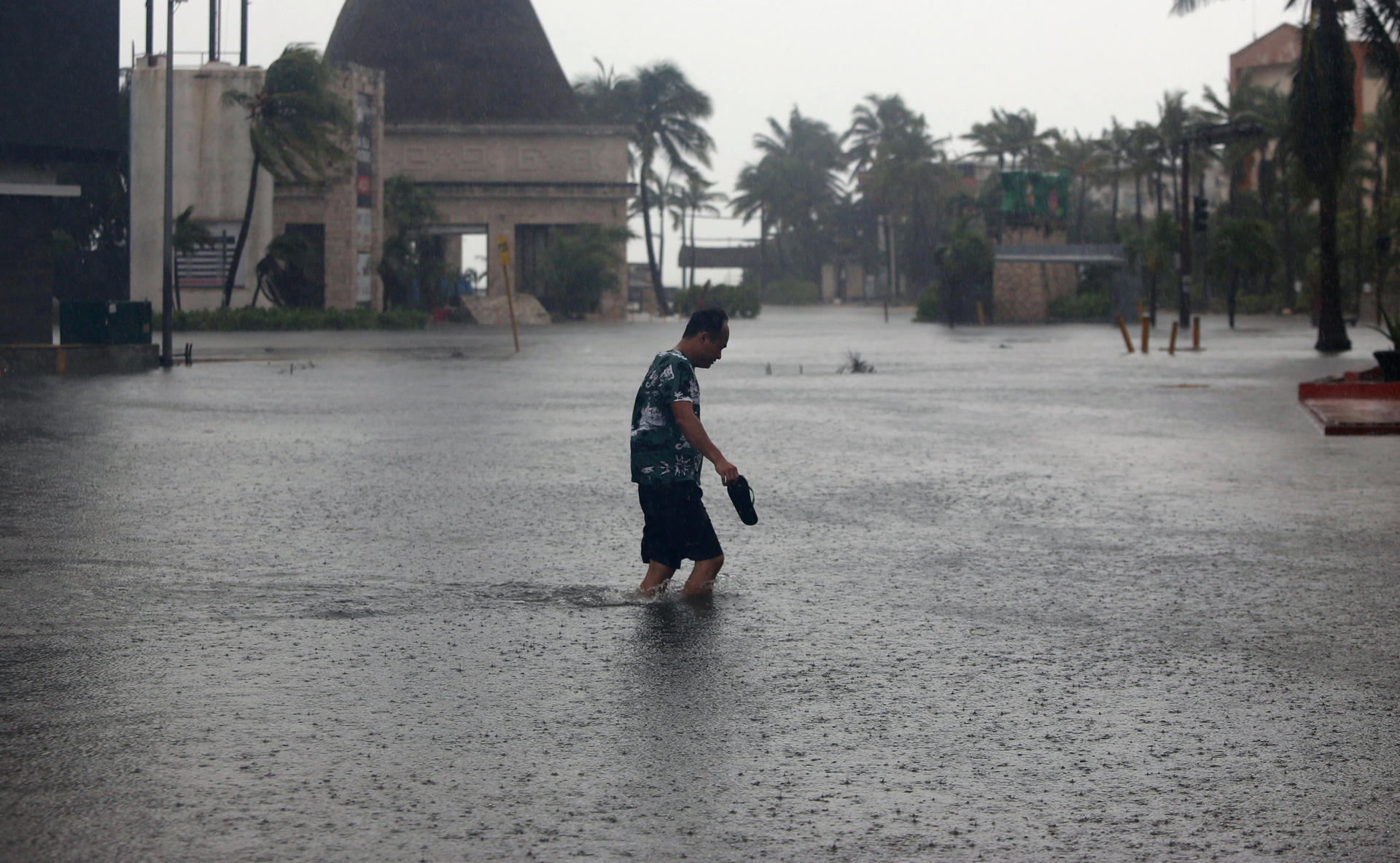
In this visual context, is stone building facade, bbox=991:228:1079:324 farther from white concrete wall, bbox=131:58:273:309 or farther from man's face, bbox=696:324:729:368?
man's face, bbox=696:324:729:368

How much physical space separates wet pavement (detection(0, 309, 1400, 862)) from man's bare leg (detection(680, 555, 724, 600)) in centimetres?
12

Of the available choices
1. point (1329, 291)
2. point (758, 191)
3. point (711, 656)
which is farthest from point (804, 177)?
point (711, 656)

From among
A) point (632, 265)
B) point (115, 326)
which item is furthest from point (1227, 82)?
point (115, 326)

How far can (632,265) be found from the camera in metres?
142

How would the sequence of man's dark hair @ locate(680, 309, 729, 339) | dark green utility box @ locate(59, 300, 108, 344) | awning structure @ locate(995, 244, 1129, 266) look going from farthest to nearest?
awning structure @ locate(995, 244, 1129, 266) → dark green utility box @ locate(59, 300, 108, 344) → man's dark hair @ locate(680, 309, 729, 339)

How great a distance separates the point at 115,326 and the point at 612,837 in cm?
2884

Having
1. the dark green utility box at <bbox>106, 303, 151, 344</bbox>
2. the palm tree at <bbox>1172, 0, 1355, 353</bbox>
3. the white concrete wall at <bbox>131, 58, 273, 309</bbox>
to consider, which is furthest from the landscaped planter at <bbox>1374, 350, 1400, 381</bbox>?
the white concrete wall at <bbox>131, 58, 273, 309</bbox>

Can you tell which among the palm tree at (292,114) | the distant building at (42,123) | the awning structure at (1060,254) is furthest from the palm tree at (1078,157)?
the distant building at (42,123)

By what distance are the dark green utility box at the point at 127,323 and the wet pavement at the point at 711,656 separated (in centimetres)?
1593

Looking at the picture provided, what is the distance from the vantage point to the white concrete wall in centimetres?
6206

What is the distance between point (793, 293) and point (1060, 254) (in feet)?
201

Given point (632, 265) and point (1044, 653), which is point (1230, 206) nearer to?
point (632, 265)

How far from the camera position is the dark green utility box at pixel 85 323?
1224 inches

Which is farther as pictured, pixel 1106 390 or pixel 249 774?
pixel 1106 390
